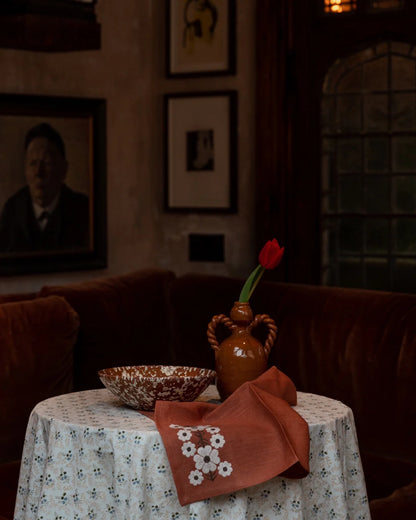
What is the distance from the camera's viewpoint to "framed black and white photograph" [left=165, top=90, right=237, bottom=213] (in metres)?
5.52

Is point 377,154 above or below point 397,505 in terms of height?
above

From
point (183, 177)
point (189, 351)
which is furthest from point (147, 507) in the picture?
point (183, 177)

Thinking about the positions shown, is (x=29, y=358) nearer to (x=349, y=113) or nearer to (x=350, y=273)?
(x=350, y=273)

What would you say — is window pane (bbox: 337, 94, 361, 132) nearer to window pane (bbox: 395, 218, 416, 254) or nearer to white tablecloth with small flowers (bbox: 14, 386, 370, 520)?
window pane (bbox: 395, 218, 416, 254)

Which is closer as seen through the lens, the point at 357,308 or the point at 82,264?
the point at 357,308

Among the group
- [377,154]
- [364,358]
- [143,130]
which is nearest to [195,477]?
[364,358]

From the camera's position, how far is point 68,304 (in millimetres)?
4262

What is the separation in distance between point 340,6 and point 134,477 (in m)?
3.26

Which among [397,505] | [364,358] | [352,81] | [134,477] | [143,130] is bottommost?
[397,505]

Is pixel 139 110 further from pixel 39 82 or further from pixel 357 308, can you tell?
pixel 357 308

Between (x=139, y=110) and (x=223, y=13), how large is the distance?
77 cm

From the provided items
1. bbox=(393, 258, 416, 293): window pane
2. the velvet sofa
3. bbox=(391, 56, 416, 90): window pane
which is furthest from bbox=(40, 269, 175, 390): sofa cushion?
bbox=(391, 56, 416, 90): window pane

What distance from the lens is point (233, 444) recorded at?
8.96 ft

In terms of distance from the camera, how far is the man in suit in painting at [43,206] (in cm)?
493
